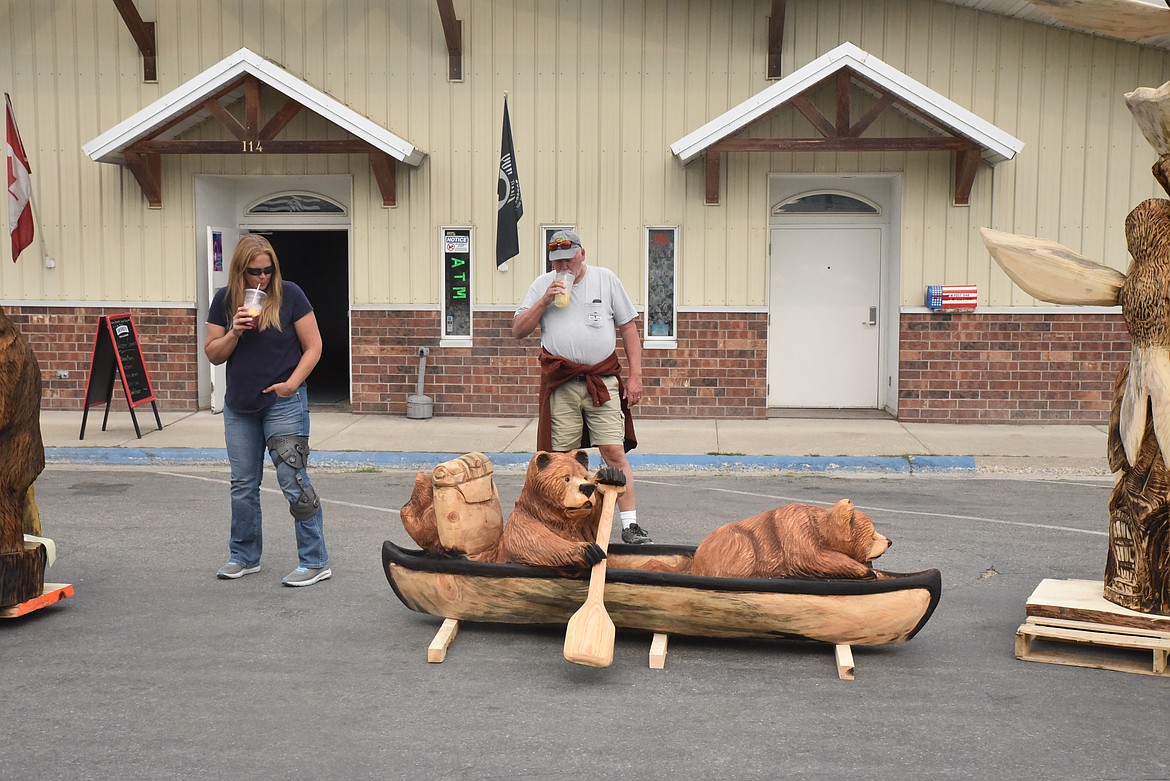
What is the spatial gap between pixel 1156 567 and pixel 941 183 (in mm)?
7889

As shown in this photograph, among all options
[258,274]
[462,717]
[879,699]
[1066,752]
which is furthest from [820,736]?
[258,274]

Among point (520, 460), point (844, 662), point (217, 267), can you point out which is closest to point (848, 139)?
point (520, 460)

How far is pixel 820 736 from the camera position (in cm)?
437

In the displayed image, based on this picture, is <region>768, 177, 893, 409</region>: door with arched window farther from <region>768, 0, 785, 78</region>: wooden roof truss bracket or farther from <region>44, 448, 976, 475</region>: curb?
<region>44, 448, 976, 475</region>: curb

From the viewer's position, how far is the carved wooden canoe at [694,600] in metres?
4.98

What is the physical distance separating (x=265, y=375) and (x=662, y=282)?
6929mm

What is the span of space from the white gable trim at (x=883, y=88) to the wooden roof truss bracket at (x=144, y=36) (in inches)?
234

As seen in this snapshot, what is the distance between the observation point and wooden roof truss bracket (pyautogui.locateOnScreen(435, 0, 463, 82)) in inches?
475

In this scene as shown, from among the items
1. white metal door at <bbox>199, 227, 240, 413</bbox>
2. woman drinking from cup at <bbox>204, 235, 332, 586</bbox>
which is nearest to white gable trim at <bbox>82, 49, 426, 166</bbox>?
white metal door at <bbox>199, 227, 240, 413</bbox>

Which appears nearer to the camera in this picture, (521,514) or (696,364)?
(521,514)

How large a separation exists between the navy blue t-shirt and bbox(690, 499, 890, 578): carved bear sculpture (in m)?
2.48

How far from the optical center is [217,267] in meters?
13.0

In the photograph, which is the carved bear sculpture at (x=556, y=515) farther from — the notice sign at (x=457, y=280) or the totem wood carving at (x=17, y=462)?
the notice sign at (x=457, y=280)

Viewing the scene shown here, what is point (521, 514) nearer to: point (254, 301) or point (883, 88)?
point (254, 301)
